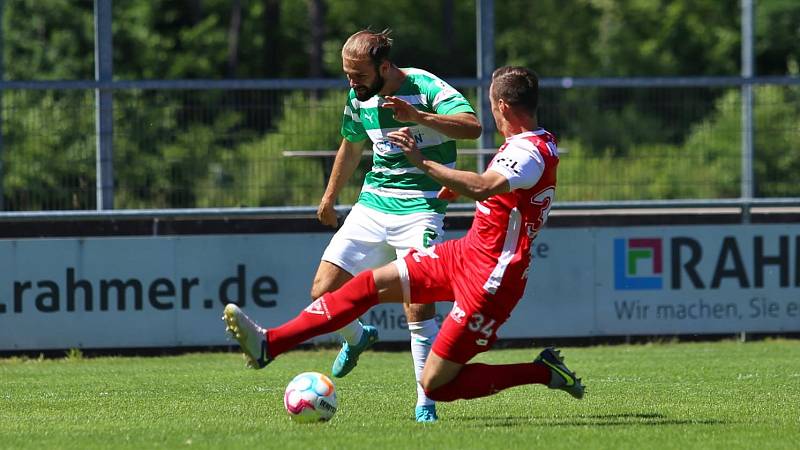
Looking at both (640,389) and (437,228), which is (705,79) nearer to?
(640,389)

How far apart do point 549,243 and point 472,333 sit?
20.7 ft

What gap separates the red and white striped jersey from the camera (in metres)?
7.43

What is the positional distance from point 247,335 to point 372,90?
1.93 m

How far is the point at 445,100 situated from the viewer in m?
8.41

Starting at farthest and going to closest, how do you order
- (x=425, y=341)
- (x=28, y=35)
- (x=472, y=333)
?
(x=28, y=35), (x=425, y=341), (x=472, y=333)

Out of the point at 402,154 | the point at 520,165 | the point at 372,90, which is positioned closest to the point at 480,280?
the point at 520,165

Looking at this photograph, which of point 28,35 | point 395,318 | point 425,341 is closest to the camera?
point 425,341

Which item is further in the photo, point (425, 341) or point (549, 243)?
point (549, 243)

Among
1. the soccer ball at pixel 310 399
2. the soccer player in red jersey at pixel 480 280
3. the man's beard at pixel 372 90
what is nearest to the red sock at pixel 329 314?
the soccer player in red jersey at pixel 480 280

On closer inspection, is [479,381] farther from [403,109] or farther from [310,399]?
[403,109]

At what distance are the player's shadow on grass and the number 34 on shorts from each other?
0.63 metres

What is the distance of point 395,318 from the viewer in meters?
13.5

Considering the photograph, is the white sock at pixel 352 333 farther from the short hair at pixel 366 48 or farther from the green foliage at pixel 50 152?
the green foliage at pixel 50 152

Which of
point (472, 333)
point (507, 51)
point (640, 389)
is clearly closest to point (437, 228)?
point (472, 333)
